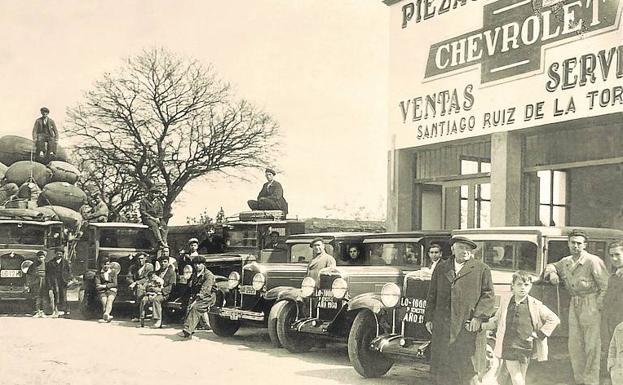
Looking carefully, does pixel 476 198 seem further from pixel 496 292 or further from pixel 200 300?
pixel 200 300

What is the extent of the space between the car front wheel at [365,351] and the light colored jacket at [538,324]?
143cm

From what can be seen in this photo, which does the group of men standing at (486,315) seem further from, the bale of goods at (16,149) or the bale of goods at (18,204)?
the bale of goods at (18,204)

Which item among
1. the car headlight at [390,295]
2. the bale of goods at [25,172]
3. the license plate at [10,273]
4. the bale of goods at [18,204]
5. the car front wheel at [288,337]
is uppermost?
the bale of goods at [25,172]

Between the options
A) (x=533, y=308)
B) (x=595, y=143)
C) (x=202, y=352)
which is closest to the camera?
(x=533, y=308)

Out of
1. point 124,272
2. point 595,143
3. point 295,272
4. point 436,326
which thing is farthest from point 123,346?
point 595,143

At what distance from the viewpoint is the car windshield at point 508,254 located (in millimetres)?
5637

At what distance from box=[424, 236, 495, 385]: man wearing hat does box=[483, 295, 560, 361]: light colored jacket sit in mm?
102

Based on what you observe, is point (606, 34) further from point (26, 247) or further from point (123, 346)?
point (26, 247)

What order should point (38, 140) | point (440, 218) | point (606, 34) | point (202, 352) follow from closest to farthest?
point (606, 34) → point (202, 352) → point (440, 218) → point (38, 140)

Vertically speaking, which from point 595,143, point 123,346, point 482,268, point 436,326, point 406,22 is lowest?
point 123,346

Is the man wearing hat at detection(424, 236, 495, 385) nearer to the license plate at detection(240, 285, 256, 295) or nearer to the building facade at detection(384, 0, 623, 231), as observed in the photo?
the building facade at detection(384, 0, 623, 231)

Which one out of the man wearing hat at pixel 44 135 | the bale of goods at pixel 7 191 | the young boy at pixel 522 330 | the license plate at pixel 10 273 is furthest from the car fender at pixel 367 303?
the bale of goods at pixel 7 191

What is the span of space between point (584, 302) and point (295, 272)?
4.03m

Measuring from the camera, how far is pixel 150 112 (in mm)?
11008
